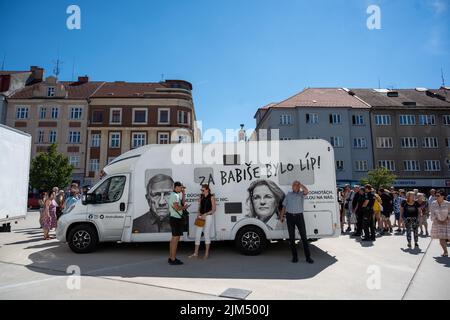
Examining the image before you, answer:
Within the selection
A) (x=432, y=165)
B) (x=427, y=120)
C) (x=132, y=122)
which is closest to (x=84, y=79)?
(x=132, y=122)

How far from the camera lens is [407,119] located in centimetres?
3762

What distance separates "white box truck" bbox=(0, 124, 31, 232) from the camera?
9242mm

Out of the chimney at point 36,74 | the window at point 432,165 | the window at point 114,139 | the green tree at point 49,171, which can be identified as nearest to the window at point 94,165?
the window at point 114,139

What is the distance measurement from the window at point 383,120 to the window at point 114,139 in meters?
32.3

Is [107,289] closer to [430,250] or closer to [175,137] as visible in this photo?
[430,250]

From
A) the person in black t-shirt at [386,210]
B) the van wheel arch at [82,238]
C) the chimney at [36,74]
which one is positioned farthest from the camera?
the chimney at [36,74]

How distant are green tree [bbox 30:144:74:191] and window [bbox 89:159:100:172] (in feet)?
10.3

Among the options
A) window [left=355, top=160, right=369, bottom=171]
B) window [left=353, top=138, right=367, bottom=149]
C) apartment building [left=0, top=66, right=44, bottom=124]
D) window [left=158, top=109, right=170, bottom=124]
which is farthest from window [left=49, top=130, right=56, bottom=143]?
window [left=355, top=160, right=369, bottom=171]

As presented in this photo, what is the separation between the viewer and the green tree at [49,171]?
103ft

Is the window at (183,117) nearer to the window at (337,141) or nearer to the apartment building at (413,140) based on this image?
the window at (337,141)

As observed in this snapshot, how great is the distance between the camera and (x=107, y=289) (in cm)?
513

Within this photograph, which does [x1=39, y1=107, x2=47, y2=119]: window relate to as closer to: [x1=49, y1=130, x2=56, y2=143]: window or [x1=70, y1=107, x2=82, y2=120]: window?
[x1=49, y1=130, x2=56, y2=143]: window

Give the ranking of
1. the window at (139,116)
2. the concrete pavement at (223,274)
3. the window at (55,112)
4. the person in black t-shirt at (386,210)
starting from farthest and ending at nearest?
1. the window at (139,116)
2. the window at (55,112)
3. the person in black t-shirt at (386,210)
4. the concrete pavement at (223,274)
